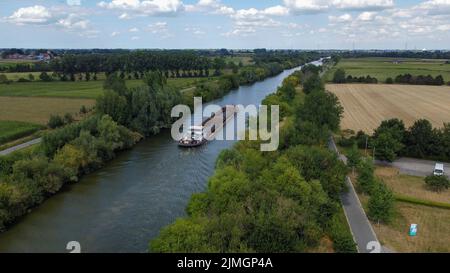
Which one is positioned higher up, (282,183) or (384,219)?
(282,183)

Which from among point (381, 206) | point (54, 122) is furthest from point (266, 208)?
point (54, 122)

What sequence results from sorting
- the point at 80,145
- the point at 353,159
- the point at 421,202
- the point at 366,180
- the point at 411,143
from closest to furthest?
the point at 421,202
the point at 366,180
the point at 353,159
the point at 80,145
the point at 411,143

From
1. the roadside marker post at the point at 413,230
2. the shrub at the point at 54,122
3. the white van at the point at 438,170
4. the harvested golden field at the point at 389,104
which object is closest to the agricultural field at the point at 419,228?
the roadside marker post at the point at 413,230

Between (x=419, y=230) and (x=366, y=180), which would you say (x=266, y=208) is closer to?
(x=419, y=230)

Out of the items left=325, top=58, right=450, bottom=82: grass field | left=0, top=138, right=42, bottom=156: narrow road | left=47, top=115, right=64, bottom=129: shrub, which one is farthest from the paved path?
left=325, top=58, right=450, bottom=82: grass field

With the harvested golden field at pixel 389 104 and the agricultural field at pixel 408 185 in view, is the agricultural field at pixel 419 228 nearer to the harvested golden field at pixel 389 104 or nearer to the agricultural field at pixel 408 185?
the agricultural field at pixel 408 185
